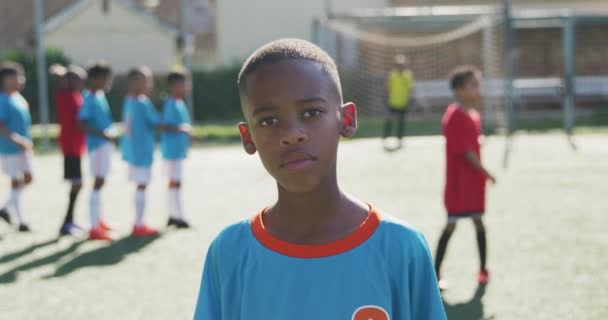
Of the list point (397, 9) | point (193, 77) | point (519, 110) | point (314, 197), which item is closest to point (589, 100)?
A: point (519, 110)

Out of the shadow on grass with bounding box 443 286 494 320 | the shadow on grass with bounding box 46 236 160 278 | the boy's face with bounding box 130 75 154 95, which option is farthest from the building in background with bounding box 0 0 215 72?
the shadow on grass with bounding box 443 286 494 320

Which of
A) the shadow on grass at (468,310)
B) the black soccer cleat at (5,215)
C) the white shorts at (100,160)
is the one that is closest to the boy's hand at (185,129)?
the white shorts at (100,160)

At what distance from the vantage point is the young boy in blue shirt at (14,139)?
8.51m

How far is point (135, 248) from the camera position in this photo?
7.54m

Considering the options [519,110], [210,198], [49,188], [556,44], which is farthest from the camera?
[556,44]

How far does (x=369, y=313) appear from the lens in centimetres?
196

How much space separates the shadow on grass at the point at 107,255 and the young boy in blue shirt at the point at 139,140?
0.31 m

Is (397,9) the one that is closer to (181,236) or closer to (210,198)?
(210,198)

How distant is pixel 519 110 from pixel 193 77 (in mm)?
11621

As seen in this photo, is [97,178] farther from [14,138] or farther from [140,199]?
[14,138]

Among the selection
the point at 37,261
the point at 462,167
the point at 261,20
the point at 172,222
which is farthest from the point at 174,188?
the point at 261,20

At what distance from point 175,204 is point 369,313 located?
6847mm

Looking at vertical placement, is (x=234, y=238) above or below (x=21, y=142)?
above

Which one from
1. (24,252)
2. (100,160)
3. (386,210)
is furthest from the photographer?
(386,210)
